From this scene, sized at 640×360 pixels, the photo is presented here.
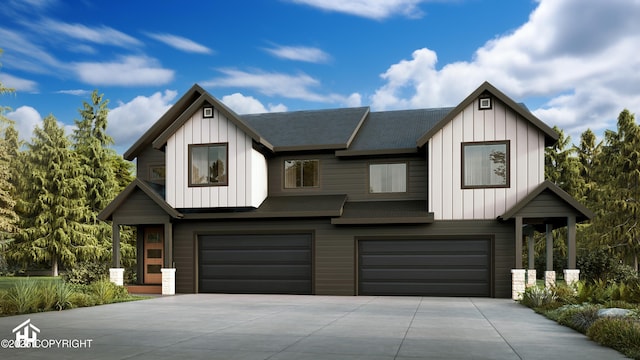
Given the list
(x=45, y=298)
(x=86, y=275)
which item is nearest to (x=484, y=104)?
(x=45, y=298)

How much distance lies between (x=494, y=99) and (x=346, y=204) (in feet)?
21.2

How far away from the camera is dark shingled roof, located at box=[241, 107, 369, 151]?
2152 cm

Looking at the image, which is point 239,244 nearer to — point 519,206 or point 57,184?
point 519,206

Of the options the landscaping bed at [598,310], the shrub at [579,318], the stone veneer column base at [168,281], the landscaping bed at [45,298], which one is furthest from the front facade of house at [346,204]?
the shrub at [579,318]

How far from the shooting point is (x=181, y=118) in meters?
21.1

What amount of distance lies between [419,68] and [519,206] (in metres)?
20.9

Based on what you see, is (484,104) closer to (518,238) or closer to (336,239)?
(518,238)

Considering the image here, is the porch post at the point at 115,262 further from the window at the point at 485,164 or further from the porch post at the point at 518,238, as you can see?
the porch post at the point at 518,238

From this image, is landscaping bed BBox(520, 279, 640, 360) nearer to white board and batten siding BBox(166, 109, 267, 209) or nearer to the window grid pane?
the window grid pane

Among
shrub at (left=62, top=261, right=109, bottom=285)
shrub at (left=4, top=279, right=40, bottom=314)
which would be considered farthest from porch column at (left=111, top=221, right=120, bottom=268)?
shrub at (left=4, top=279, right=40, bottom=314)

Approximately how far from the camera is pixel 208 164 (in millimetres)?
21172

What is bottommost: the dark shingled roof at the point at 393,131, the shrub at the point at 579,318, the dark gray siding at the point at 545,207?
the shrub at the point at 579,318

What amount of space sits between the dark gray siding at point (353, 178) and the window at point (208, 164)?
7.84ft

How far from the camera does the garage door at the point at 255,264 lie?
68.3 feet
